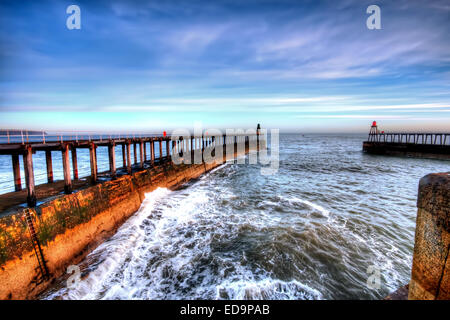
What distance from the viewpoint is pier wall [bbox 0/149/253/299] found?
6109 mm

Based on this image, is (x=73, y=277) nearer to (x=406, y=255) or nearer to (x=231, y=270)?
(x=231, y=270)

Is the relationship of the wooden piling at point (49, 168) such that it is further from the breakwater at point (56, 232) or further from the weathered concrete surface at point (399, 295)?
the weathered concrete surface at point (399, 295)

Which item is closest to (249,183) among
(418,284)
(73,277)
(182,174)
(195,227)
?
(182,174)

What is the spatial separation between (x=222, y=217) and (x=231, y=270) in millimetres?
4378

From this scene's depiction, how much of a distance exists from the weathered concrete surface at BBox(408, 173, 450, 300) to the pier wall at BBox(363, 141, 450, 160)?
46.4 metres

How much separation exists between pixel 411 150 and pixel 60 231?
167 feet

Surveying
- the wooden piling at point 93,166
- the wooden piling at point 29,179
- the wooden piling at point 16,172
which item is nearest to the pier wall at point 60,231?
the wooden piling at point 29,179

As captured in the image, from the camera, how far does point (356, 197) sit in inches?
572

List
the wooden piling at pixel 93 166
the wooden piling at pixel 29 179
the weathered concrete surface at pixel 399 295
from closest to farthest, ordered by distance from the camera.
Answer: the weathered concrete surface at pixel 399 295 < the wooden piling at pixel 29 179 < the wooden piling at pixel 93 166

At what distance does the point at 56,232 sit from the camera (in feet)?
25.0

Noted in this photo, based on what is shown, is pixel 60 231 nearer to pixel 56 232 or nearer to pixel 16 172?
pixel 56 232

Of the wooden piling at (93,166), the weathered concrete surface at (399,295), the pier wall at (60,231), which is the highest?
the wooden piling at (93,166)

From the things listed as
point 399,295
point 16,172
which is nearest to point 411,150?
point 399,295

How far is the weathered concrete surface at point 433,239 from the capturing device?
199 centimetres
